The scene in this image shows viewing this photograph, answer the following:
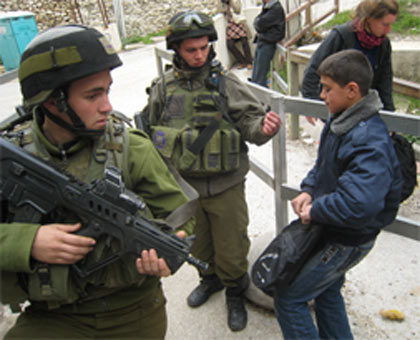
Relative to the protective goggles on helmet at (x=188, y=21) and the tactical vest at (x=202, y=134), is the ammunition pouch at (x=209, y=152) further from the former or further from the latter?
the protective goggles on helmet at (x=188, y=21)

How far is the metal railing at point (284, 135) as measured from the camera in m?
2.09

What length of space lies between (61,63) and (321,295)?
5.94ft

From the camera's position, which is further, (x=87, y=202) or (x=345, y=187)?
(x=345, y=187)

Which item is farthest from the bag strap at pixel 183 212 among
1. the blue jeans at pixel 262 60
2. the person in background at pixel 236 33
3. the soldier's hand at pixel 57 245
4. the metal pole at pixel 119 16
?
the metal pole at pixel 119 16

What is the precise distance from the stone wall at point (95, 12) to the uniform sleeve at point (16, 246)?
2038 centimetres

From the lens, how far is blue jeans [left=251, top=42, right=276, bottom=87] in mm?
7719

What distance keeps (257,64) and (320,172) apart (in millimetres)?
6174

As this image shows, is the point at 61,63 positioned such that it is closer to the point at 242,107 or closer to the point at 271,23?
the point at 242,107

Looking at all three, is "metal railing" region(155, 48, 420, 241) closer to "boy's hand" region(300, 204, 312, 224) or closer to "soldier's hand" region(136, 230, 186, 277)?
"boy's hand" region(300, 204, 312, 224)

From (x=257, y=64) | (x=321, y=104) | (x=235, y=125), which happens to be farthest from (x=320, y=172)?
(x=257, y=64)

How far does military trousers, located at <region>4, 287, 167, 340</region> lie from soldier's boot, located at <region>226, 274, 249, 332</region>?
3.17 feet

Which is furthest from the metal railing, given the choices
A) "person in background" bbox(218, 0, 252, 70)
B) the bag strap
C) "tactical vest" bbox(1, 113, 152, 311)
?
"person in background" bbox(218, 0, 252, 70)

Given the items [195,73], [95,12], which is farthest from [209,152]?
[95,12]

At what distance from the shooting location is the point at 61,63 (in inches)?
59.1
